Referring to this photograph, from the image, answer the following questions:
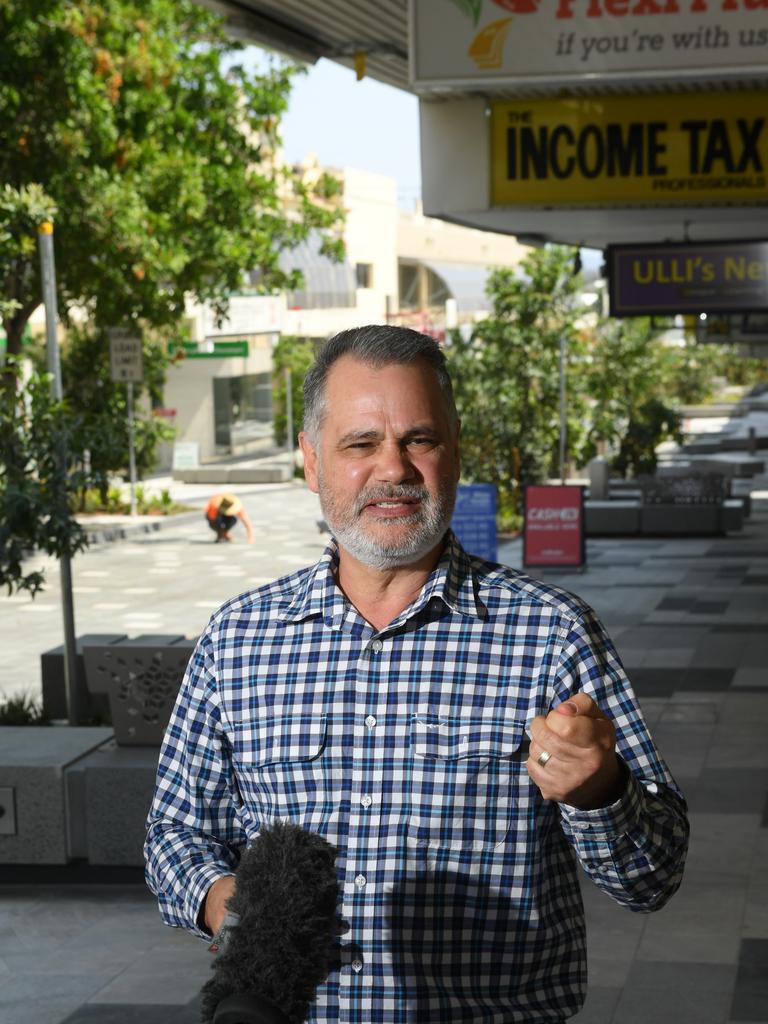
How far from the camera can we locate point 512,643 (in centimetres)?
246

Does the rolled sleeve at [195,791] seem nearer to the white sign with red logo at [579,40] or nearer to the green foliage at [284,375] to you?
the white sign with red logo at [579,40]

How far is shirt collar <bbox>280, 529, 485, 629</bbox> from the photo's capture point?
2.49 metres

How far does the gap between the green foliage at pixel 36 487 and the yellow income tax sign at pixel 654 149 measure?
342cm

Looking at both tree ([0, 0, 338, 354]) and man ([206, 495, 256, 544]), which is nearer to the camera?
tree ([0, 0, 338, 354])

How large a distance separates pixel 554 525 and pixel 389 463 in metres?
18.2

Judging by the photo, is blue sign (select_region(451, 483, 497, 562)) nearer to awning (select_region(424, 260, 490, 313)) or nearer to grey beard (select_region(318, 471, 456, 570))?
grey beard (select_region(318, 471, 456, 570))

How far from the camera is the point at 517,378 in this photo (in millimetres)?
28969

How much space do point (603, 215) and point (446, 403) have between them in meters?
11.8

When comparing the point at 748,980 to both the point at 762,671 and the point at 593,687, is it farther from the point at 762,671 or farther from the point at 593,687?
the point at 762,671

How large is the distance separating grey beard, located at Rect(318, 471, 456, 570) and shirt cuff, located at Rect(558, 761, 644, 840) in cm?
47

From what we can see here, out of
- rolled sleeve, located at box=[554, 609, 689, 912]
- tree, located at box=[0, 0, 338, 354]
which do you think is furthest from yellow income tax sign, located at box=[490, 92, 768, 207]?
tree, located at box=[0, 0, 338, 354]

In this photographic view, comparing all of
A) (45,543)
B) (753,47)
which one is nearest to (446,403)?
(753,47)

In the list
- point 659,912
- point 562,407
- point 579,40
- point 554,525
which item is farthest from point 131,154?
point 659,912

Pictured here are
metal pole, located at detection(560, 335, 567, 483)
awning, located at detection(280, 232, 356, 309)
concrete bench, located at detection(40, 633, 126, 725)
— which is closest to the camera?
concrete bench, located at detection(40, 633, 126, 725)
